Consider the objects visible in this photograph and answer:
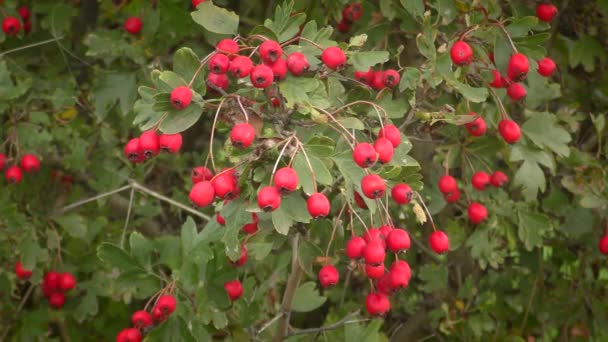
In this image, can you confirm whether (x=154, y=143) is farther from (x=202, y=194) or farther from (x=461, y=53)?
(x=461, y=53)

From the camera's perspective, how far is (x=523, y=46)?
7.29 ft

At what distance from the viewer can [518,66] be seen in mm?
2152

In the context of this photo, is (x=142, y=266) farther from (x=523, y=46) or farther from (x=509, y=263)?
(x=509, y=263)

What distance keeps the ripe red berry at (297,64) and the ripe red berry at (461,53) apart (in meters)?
0.49

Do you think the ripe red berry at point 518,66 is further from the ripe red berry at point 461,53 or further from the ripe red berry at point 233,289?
the ripe red berry at point 233,289

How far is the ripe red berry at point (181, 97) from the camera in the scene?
1.72 metres

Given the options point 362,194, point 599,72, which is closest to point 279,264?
point 362,194

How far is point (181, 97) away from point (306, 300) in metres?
1.20

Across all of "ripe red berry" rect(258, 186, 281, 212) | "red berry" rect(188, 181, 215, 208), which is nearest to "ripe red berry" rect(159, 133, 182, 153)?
"red berry" rect(188, 181, 215, 208)

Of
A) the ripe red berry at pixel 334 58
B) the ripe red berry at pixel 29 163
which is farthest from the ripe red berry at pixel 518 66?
the ripe red berry at pixel 29 163

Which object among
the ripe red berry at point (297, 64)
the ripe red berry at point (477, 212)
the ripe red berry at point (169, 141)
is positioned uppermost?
the ripe red berry at point (297, 64)

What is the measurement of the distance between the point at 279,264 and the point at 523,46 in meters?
1.20

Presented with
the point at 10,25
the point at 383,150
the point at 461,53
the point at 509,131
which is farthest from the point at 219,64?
the point at 10,25

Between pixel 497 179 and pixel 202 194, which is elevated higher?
pixel 202 194
